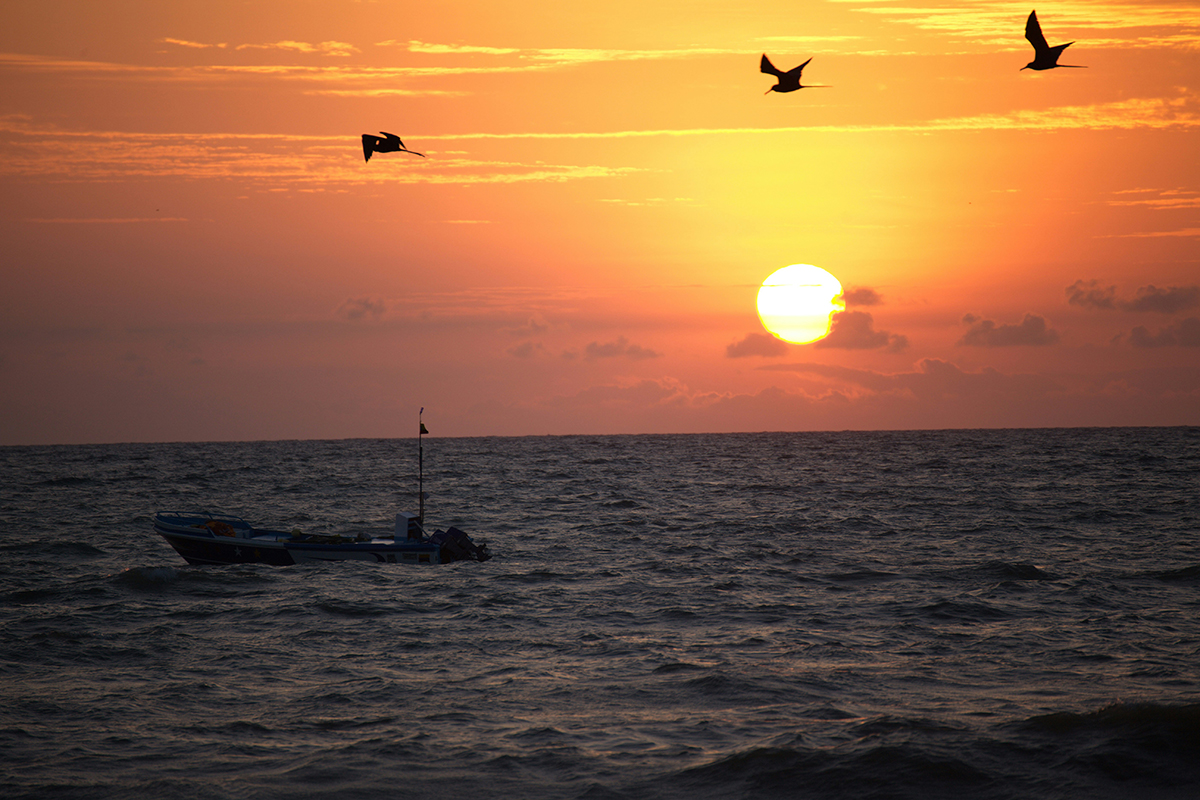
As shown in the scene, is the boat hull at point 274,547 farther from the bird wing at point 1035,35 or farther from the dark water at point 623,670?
the bird wing at point 1035,35

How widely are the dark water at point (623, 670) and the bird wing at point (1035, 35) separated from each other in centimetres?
1130

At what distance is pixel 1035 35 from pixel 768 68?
202 inches

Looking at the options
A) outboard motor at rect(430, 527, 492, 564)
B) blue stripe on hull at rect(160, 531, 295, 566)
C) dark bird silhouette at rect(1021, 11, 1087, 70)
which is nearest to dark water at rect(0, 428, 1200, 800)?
outboard motor at rect(430, 527, 492, 564)

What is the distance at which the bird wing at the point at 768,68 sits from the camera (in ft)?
61.4

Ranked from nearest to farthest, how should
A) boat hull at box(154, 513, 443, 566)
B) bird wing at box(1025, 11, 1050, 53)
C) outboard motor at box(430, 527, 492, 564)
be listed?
bird wing at box(1025, 11, 1050, 53), boat hull at box(154, 513, 443, 566), outboard motor at box(430, 527, 492, 564)

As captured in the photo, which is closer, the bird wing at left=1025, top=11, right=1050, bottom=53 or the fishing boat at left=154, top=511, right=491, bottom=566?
the bird wing at left=1025, top=11, right=1050, bottom=53

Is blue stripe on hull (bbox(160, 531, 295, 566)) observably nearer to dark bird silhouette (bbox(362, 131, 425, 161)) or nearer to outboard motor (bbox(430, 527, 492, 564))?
outboard motor (bbox(430, 527, 492, 564))

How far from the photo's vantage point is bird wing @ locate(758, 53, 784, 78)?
1870cm

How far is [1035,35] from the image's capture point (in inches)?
635

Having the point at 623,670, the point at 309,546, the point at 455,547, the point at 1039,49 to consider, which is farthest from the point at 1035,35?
the point at 309,546

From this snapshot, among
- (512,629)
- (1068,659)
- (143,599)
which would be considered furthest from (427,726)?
(143,599)

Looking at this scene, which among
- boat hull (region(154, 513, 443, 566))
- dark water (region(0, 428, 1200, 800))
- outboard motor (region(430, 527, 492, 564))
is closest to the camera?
dark water (region(0, 428, 1200, 800))

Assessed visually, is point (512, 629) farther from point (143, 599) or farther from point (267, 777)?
point (143, 599)

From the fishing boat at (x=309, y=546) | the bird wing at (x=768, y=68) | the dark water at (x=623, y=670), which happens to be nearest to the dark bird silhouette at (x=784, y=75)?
the bird wing at (x=768, y=68)
